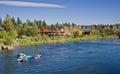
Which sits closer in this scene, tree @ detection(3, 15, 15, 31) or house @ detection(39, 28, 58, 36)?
tree @ detection(3, 15, 15, 31)

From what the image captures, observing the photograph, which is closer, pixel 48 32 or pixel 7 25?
pixel 7 25

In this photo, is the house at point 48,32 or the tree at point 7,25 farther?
the house at point 48,32

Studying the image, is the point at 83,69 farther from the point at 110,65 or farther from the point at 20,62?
the point at 20,62

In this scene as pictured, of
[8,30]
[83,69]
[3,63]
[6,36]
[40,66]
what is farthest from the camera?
[8,30]

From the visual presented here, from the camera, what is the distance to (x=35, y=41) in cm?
10156

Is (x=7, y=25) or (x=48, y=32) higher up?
(x=7, y=25)

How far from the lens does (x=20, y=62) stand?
4969 centimetres

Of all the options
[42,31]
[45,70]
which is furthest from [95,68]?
[42,31]

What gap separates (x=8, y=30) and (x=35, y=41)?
12707mm

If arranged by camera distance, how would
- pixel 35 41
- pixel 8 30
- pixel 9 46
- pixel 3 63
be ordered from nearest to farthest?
pixel 3 63
pixel 9 46
pixel 8 30
pixel 35 41

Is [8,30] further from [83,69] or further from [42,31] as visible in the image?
[83,69]

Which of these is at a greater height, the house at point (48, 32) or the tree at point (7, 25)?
the tree at point (7, 25)

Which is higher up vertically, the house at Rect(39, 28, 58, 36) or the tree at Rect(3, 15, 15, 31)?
the tree at Rect(3, 15, 15, 31)

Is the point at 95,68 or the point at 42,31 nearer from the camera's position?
the point at 95,68
